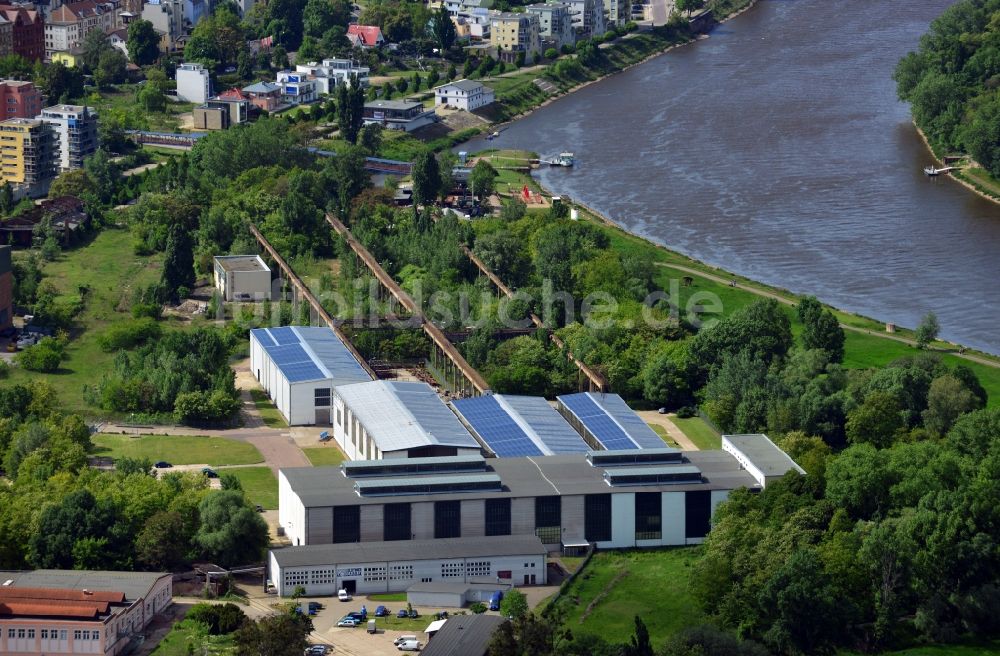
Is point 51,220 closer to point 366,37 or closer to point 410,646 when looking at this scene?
point 366,37

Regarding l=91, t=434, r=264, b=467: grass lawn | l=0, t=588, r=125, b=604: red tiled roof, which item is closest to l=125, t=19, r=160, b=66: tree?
l=91, t=434, r=264, b=467: grass lawn

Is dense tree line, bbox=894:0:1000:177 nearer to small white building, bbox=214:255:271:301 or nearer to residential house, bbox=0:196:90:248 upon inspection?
small white building, bbox=214:255:271:301

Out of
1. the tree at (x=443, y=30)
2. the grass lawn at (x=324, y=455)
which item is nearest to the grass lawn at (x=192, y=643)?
the grass lawn at (x=324, y=455)

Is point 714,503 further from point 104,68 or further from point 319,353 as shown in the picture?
point 104,68

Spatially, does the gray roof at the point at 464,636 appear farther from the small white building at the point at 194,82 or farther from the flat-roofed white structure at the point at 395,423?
→ the small white building at the point at 194,82

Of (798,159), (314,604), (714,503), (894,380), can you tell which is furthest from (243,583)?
(798,159)
